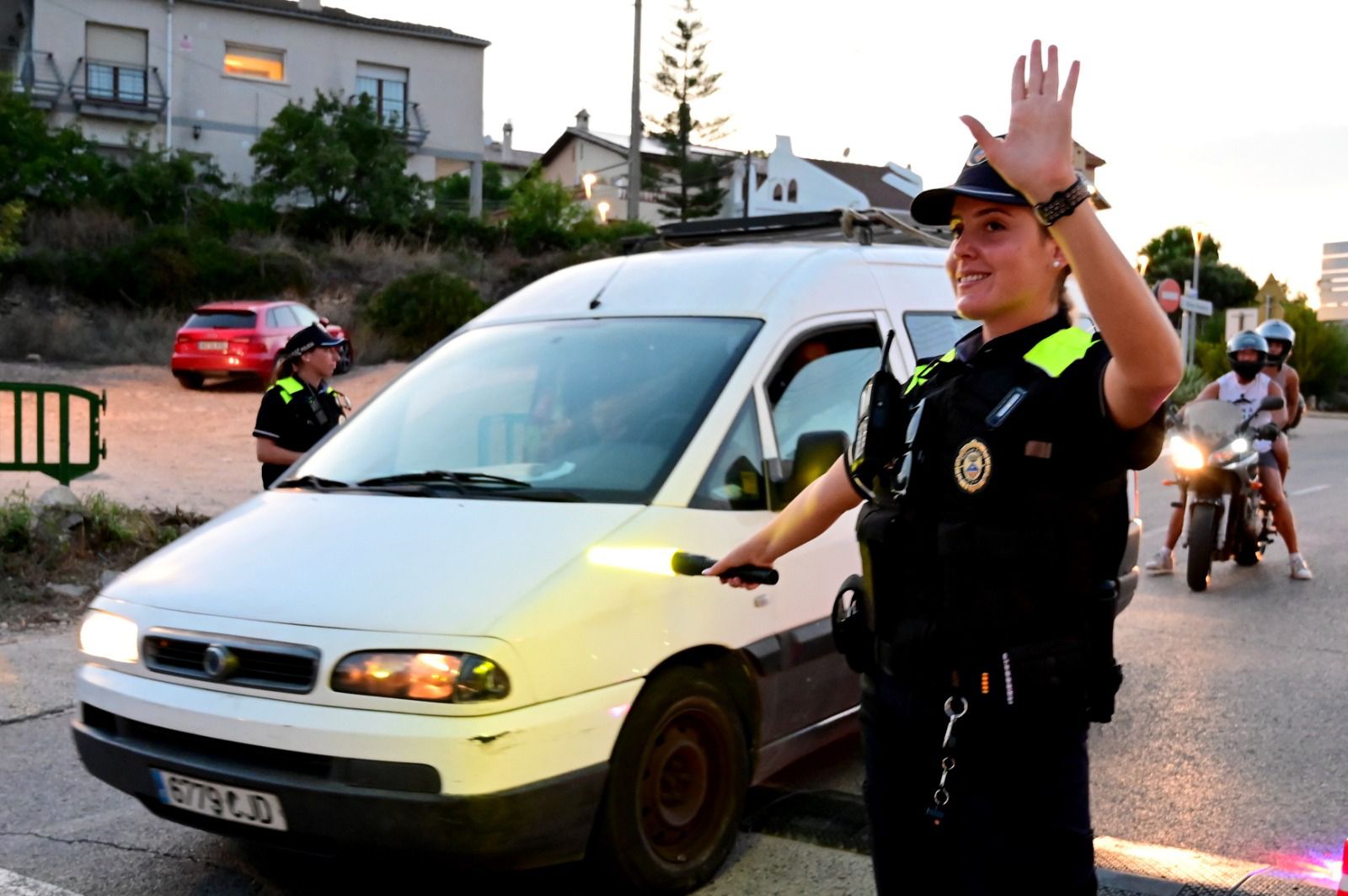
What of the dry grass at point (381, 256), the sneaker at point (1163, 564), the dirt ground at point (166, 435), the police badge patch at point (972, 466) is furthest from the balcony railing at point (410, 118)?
the police badge patch at point (972, 466)

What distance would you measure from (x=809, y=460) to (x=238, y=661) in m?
1.78

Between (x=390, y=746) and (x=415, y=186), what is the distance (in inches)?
1417

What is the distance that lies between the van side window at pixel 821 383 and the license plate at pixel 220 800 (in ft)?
6.47

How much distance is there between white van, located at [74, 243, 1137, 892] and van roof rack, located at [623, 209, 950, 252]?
0.88 metres

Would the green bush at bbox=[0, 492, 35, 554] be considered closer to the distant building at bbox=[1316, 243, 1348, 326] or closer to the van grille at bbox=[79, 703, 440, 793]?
the van grille at bbox=[79, 703, 440, 793]

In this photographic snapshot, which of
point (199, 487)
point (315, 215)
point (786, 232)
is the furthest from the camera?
point (315, 215)

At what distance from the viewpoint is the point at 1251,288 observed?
73.1 meters

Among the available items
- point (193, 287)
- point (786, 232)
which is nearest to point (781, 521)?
point (786, 232)

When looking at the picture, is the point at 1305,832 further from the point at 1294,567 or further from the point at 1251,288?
the point at 1251,288

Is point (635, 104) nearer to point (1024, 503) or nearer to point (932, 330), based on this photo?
point (932, 330)

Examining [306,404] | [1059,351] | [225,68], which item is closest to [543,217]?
[225,68]

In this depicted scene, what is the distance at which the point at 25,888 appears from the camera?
13.6ft

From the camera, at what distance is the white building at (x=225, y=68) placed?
40.8 metres

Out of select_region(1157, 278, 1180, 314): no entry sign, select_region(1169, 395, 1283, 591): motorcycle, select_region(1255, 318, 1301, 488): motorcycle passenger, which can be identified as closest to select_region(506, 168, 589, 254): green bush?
select_region(1157, 278, 1180, 314): no entry sign
